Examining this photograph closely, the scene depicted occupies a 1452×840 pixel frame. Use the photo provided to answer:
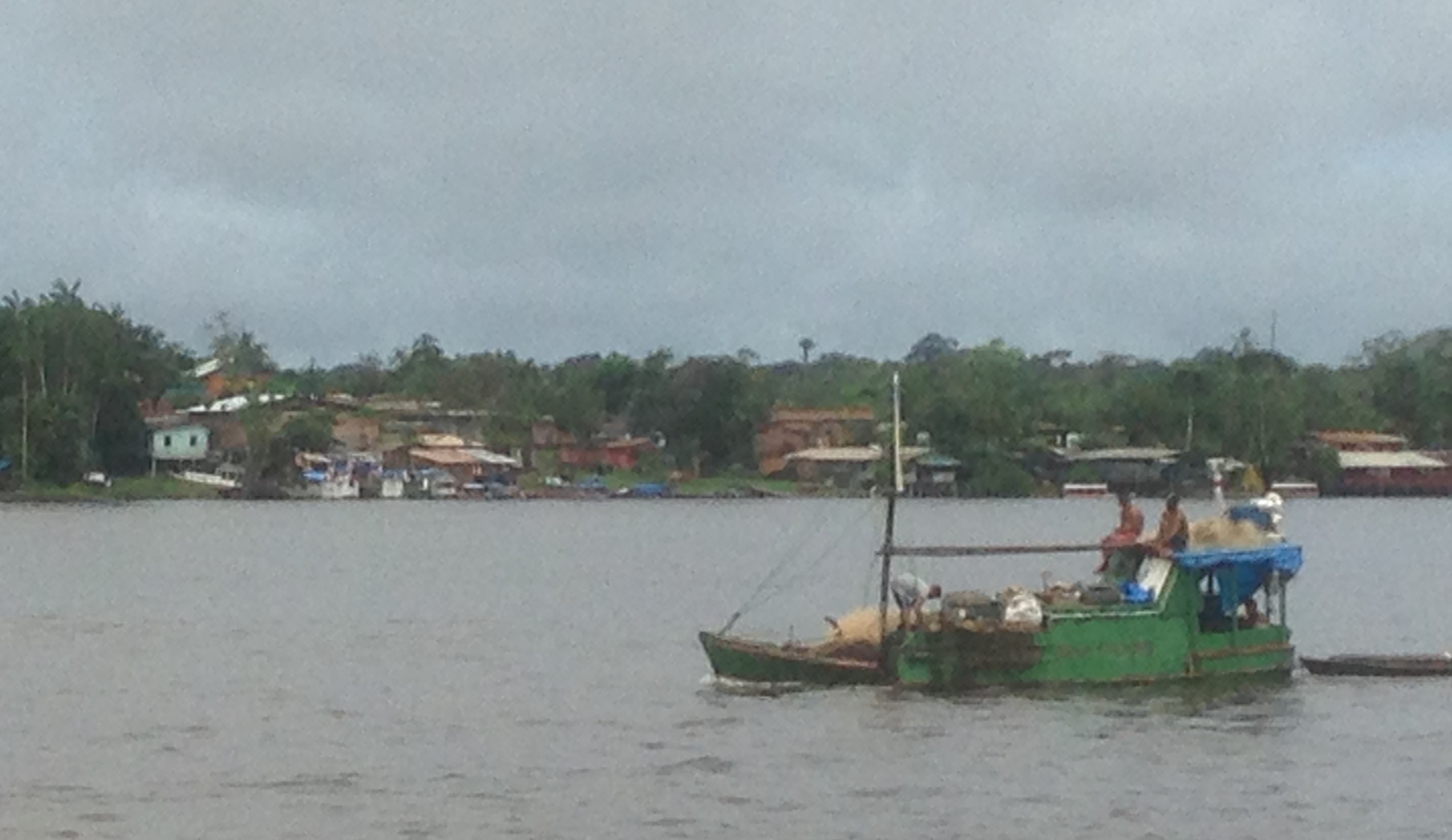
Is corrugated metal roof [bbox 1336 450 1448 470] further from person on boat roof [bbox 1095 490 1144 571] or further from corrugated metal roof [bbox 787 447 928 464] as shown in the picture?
person on boat roof [bbox 1095 490 1144 571]

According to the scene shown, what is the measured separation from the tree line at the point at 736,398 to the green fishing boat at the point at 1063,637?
82.5 m

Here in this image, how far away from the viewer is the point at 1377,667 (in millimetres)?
35000

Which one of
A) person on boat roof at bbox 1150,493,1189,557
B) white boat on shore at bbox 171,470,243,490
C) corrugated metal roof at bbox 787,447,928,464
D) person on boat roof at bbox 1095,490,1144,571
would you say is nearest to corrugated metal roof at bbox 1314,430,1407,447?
corrugated metal roof at bbox 787,447,928,464

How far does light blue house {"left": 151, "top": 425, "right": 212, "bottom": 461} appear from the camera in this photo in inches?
5015

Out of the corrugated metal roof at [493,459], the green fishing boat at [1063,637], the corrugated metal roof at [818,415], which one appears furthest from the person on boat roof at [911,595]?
the corrugated metal roof at [818,415]

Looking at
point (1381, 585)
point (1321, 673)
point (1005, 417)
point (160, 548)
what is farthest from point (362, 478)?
point (1321, 673)

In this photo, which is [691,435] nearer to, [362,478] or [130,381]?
[362,478]

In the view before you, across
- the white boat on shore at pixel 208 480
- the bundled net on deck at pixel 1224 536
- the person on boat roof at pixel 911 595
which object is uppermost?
the white boat on shore at pixel 208 480

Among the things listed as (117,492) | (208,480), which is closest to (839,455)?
(208,480)

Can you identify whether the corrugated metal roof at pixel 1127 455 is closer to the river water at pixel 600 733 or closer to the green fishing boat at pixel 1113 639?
the river water at pixel 600 733

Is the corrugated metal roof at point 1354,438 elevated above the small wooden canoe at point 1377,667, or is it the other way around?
the corrugated metal roof at point 1354,438

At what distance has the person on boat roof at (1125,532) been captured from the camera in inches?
1265

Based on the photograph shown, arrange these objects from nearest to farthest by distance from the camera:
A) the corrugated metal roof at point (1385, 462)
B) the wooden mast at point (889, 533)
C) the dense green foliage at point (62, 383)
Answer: the wooden mast at point (889, 533) → the dense green foliage at point (62, 383) → the corrugated metal roof at point (1385, 462)

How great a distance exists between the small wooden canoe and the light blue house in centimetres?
9932
